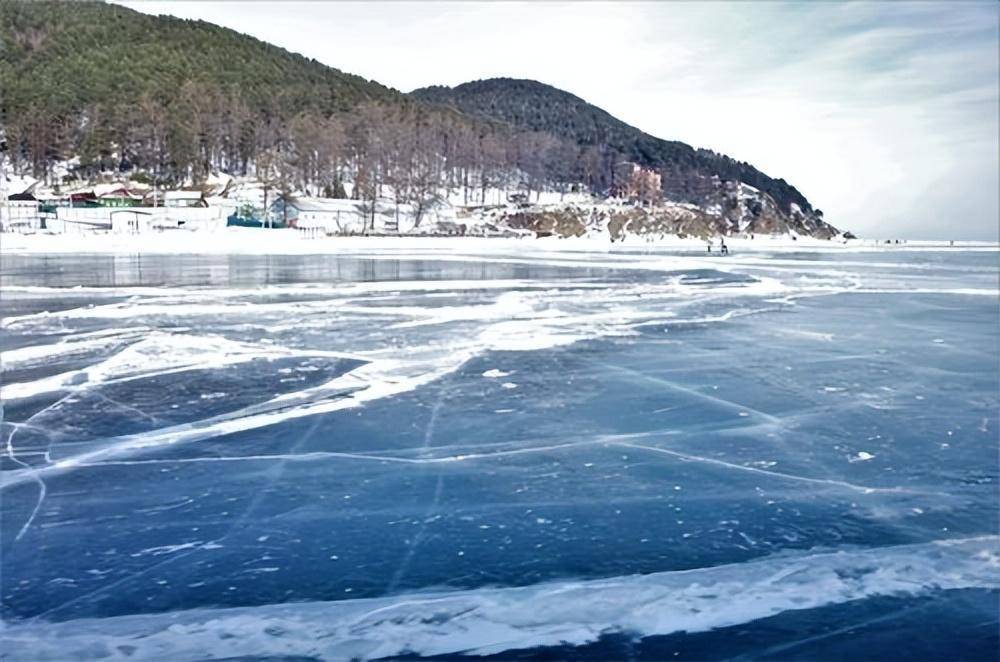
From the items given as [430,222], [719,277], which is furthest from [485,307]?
[430,222]

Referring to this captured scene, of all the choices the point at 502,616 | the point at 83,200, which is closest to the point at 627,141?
the point at 83,200

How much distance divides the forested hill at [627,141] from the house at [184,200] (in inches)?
3036

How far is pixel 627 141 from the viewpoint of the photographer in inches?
6398

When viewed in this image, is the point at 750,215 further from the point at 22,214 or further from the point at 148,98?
the point at 22,214

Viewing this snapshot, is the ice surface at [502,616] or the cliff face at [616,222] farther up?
the cliff face at [616,222]

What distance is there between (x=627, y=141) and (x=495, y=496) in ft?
543

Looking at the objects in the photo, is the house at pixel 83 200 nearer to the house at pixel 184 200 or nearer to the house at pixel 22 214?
the house at pixel 22 214

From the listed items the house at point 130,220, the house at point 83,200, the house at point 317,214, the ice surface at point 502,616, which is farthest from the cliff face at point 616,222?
the ice surface at point 502,616

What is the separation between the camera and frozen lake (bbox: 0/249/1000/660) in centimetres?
297

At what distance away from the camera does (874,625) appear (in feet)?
9.89

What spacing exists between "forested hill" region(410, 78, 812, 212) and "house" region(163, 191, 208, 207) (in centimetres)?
7710

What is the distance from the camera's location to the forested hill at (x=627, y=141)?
128500 mm

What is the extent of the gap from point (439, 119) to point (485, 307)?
3655 inches

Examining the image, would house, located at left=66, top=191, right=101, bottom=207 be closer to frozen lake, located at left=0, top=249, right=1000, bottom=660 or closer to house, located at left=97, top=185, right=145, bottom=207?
house, located at left=97, top=185, right=145, bottom=207
